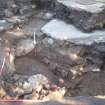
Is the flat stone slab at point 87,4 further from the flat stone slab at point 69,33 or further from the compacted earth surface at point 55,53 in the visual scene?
the flat stone slab at point 69,33

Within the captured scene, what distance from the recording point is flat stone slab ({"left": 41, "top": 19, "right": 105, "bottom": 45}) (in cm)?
585

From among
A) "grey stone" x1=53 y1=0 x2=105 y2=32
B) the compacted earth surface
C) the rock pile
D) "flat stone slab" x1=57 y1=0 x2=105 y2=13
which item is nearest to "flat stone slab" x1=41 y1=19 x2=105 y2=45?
the compacted earth surface

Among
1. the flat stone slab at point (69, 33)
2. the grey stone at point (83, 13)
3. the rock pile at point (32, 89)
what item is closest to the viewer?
the rock pile at point (32, 89)

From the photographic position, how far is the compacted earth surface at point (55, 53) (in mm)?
4972

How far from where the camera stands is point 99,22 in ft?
19.9

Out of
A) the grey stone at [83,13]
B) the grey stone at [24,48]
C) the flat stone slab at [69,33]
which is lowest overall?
the grey stone at [24,48]

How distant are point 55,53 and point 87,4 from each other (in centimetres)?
137

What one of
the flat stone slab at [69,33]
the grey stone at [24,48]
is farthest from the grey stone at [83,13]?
the grey stone at [24,48]

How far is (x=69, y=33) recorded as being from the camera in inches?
243

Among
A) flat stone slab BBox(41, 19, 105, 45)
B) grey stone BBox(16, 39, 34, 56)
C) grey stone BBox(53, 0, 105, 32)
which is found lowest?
grey stone BBox(16, 39, 34, 56)

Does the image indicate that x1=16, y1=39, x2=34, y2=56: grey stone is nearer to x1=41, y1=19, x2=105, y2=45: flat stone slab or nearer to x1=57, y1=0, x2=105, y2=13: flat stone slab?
x1=41, y1=19, x2=105, y2=45: flat stone slab

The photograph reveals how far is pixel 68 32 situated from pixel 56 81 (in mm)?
1300

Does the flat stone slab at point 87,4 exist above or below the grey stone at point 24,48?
above

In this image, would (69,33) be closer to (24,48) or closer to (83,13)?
(83,13)
